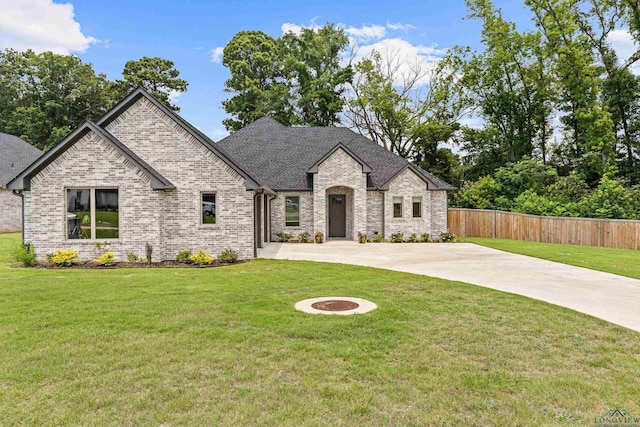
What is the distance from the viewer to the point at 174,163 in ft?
A: 43.2

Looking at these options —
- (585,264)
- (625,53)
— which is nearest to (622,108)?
(625,53)

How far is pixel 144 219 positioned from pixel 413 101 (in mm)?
29424

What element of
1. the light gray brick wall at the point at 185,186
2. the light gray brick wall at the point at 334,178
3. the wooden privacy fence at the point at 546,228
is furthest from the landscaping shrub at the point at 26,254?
the wooden privacy fence at the point at 546,228

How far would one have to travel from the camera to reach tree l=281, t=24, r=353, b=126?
35.4 meters

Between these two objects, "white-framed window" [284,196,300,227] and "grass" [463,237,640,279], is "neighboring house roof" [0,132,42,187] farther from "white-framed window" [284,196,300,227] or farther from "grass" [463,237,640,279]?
"grass" [463,237,640,279]

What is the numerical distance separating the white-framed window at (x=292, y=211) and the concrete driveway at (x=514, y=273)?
390 centimetres

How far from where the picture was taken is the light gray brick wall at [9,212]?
2524 centimetres

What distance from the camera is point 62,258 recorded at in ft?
37.2

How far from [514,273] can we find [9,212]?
30469mm

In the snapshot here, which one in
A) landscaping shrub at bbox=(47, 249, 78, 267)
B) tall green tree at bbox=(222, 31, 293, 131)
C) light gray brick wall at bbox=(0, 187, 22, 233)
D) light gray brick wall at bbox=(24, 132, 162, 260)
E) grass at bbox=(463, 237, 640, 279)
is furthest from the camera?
tall green tree at bbox=(222, 31, 293, 131)

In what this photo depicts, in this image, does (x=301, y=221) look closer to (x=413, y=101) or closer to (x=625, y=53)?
(x=413, y=101)

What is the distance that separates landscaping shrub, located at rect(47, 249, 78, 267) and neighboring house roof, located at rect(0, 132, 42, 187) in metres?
19.1

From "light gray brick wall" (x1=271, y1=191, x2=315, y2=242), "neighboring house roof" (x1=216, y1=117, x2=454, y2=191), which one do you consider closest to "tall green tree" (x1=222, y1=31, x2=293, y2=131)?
"neighboring house roof" (x1=216, y1=117, x2=454, y2=191)

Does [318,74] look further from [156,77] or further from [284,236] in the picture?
[284,236]
